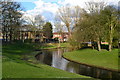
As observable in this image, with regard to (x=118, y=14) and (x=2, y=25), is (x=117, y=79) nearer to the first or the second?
(x=118, y=14)

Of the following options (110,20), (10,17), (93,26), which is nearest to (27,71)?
(93,26)

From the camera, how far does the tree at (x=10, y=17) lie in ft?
133

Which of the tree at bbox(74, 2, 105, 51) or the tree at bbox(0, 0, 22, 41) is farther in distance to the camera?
the tree at bbox(0, 0, 22, 41)

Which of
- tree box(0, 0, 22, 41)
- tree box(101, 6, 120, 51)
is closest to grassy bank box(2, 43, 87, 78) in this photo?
tree box(101, 6, 120, 51)

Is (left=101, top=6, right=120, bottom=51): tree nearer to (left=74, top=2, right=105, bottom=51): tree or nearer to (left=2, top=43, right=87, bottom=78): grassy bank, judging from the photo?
(left=74, top=2, right=105, bottom=51): tree

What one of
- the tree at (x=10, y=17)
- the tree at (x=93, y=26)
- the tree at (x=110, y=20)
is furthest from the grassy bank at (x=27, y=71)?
the tree at (x=10, y=17)

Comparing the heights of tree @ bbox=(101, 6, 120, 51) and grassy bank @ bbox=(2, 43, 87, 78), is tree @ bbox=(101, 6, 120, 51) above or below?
above

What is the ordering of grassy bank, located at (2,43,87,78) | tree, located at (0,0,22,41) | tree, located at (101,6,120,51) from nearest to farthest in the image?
grassy bank, located at (2,43,87,78) → tree, located at (101,6,120,51) → tree, located at (0,0,22,41)

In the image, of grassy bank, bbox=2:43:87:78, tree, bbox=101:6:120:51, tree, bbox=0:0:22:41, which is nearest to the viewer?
grassy bank, bbox=2:43:87:78

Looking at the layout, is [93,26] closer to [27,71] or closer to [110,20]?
[110,20]

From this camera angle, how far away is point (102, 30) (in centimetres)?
3012

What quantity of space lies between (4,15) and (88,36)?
23.8 metres

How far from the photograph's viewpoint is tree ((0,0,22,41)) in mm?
40528

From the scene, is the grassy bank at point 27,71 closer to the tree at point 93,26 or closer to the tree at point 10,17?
the tree at point 93,26
